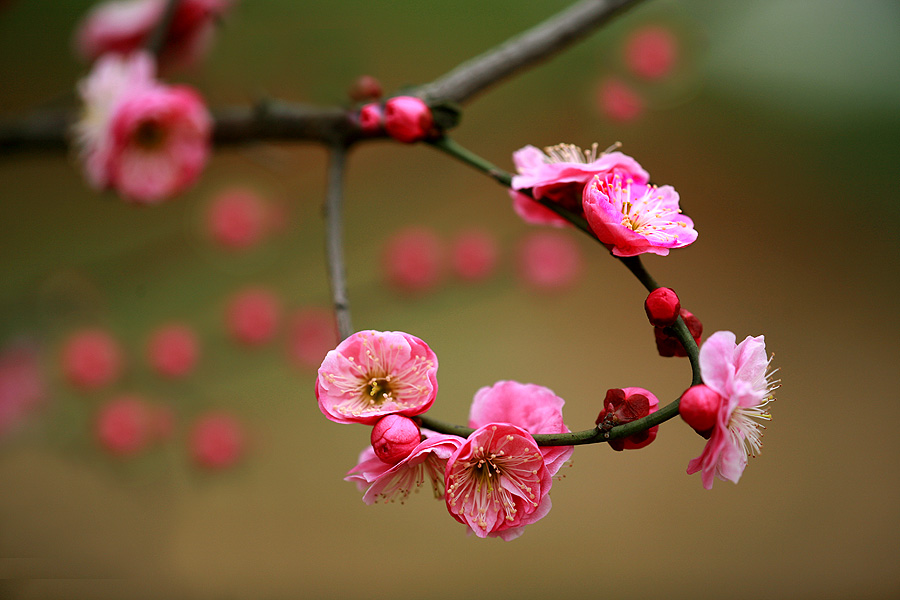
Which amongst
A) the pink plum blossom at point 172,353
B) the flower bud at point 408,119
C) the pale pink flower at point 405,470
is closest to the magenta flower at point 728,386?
the pale pink flower at point 405,470

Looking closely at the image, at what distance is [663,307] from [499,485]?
12 centimetres

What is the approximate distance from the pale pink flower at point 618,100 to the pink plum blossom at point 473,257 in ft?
1.07

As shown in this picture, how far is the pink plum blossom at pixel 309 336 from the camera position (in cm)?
113

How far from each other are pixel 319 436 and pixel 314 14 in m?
0.86

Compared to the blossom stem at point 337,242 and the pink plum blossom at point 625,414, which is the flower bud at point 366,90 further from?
the pink plum blossom at point 625,414

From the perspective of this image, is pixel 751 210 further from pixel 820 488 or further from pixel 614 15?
pixel 614 15

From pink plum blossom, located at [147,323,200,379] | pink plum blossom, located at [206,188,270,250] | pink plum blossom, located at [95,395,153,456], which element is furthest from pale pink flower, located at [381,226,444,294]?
pink plum blossom, located at [95,395,153,456]

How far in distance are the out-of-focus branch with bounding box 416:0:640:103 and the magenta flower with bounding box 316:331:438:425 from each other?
0.90 feet

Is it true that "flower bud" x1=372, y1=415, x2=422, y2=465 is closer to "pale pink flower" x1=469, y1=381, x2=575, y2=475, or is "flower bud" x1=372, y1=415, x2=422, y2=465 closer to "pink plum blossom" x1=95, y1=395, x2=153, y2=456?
"pale pink flower" x1=469, y1=381, x2=575, y2=475

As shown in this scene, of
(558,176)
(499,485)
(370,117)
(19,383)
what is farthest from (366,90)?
(19,383)

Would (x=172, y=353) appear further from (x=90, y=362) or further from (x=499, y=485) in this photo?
(x=499, y=485)

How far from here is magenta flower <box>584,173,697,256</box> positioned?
33 centimetres

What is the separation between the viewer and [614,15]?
55 centimetres

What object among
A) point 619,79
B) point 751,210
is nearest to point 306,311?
point 619,79
